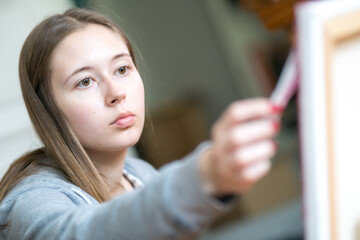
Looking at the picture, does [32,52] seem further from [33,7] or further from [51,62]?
[33,7]

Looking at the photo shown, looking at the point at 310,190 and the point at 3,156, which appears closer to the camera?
the point at 310,190

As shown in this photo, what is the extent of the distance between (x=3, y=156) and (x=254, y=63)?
6.19ft

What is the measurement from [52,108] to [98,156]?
91 mm

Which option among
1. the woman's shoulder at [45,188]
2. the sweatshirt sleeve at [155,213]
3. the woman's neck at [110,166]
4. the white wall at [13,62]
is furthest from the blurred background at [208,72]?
the sweatshirt sleeve at [155,213]

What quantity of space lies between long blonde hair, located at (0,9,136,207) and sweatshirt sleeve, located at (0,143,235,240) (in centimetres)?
16

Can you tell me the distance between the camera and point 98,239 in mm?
465

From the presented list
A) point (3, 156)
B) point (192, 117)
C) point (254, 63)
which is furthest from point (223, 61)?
point (3, 156)

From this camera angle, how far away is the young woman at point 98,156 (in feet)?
1.35

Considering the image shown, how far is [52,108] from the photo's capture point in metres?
0.68

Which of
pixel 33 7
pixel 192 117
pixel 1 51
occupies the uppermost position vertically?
pixel 33 7

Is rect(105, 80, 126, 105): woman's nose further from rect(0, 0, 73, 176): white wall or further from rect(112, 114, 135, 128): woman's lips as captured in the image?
rect(0, 0, 73, 176): white wall

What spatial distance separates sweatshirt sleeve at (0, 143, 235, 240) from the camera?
0.42 metres

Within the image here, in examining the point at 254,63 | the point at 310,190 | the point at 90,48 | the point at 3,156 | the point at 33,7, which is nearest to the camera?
the point at 310,190

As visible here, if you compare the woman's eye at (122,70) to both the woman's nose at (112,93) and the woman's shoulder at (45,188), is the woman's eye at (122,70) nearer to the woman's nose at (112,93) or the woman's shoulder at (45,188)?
the woman's nose at (112,93)
